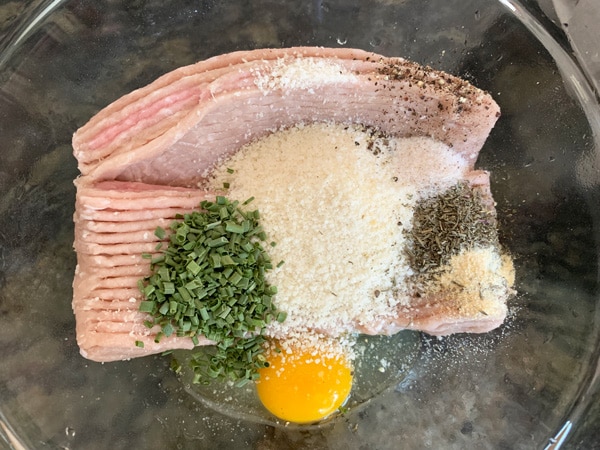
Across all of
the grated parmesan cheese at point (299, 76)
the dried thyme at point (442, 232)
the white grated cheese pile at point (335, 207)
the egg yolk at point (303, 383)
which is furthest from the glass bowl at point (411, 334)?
the grated parmesan cheese at point (299, 76)

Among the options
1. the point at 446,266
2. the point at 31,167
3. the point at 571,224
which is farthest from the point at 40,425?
the point at 571,224

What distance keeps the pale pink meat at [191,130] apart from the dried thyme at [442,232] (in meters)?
0.18

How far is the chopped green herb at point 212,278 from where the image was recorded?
1842 millimetres

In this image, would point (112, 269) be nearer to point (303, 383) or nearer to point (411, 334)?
point (303, 383)

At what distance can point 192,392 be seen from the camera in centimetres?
237

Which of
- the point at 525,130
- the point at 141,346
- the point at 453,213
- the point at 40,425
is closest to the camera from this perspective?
the point at 141,346

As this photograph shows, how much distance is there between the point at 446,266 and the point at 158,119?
1.23 m

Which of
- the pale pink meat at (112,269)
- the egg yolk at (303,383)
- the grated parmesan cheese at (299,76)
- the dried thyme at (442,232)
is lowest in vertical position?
the egg yolk at (303,383)

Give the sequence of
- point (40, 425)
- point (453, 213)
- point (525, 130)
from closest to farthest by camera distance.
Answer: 1. point (453, 213)
2. point (40, 425)
3. point (525, 130)

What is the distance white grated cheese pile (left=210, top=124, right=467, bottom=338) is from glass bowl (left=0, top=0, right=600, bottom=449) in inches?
22.2

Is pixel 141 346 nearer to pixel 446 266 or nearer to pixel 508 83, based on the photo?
pixel 446 266

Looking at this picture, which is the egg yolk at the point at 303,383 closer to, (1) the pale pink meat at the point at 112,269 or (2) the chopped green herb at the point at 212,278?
(2) the chopped green herb at the point at 212,278

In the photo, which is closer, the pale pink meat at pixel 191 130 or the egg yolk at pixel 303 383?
the pale pink meat at pixel 191 130

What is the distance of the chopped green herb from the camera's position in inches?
72.5
